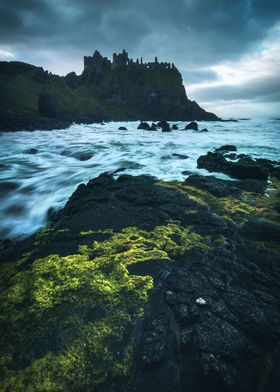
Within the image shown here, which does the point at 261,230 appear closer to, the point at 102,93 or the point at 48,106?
the point at 48,106

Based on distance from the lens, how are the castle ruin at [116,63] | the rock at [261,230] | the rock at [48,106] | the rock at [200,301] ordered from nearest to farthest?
1. the rock at [200,301]
2. the rock at [261,230]
3. the rock at [48,106]
4. the castle ruin at [116,63]

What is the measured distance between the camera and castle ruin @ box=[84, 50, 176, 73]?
16638 cm

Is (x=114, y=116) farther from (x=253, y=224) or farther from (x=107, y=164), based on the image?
(x=253, y=224)

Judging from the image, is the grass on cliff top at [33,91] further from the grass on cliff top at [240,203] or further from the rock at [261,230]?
the rock at [261,230]

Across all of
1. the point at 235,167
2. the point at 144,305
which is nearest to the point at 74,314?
the point at 144,305

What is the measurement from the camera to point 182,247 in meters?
5.41

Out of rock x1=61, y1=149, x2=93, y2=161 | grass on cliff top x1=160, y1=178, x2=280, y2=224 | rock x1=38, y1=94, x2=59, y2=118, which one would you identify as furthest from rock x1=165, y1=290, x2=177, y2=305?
rock x1=38, y1=94, x2=59, y2=118

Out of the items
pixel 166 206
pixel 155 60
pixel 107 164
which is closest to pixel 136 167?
pixel 107 164

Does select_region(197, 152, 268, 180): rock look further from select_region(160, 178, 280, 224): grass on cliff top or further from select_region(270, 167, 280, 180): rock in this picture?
select_region(160, 178, 280, 224): grass on cliff top

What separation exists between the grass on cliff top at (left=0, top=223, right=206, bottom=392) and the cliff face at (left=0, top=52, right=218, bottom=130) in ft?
169

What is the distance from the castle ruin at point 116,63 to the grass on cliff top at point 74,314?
183694 mm

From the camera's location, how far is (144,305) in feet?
12.5

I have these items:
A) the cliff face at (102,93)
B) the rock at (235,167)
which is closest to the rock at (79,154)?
the rock at (235,167)

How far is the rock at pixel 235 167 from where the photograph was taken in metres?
11.6
